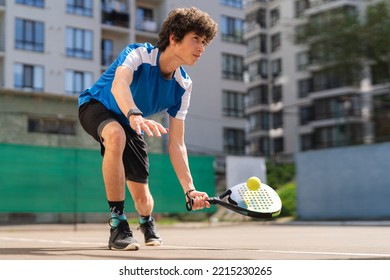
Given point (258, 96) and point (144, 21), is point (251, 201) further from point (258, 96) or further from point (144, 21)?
point (258, 96)

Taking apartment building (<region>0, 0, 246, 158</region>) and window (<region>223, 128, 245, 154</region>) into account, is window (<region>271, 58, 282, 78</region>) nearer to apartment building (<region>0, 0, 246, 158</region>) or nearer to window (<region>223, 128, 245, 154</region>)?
apartment building (<region>0, 0, 246, 158</region>)

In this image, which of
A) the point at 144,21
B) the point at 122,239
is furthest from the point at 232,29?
the point at 122,239

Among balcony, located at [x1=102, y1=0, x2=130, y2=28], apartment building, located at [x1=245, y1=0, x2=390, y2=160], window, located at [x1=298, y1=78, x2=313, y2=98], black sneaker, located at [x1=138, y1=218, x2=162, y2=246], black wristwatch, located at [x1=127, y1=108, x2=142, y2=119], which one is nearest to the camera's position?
black wristwatch, located at [x1=127, y1=108, x2=142, y2=119]

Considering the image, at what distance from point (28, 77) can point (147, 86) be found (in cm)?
3160

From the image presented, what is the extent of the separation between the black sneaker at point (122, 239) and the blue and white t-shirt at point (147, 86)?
861 millimetres

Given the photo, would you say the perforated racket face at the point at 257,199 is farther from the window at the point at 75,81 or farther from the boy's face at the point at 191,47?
the window at the point at 75,81

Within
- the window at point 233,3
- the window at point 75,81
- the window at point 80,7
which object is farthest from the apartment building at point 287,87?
the window at point 75,81

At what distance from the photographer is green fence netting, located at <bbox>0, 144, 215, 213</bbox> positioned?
15203 millimetres

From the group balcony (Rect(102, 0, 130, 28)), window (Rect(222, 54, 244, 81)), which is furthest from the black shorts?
window (Rect(222, 54, 244, 81))

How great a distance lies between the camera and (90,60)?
3822 centimetres

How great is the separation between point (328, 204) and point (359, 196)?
1.35m

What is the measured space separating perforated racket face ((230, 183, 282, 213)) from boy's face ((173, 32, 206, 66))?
3.34 ft

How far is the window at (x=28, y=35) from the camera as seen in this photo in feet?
117
